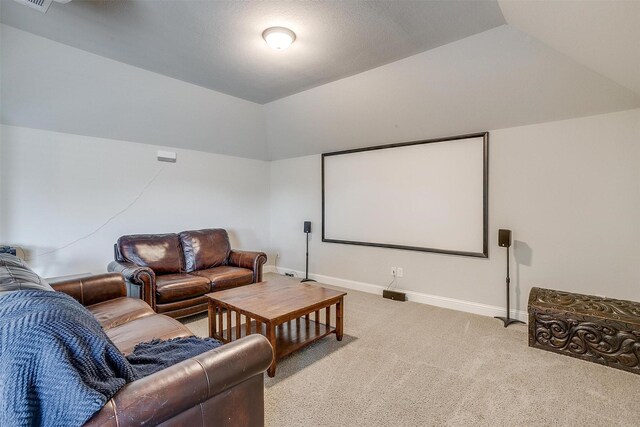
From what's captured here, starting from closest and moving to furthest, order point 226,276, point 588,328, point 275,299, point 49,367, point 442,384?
point 49,367, point 442,384, point 588,328, point 275,299, point 226,276

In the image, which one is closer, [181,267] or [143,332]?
[143,332]

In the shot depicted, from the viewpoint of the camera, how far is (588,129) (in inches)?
112

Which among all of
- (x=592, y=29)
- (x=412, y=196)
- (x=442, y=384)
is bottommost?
(x=442, y=384)

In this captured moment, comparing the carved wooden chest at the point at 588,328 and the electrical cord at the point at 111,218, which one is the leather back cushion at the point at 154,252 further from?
the carved wooden chest at the point at 588,328

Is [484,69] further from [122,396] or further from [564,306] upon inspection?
[122,396]

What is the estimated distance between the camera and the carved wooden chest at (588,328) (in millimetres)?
2227

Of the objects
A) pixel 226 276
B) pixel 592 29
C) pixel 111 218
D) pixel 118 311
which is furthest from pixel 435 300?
pixel 111 218

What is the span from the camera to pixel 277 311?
7.44ft

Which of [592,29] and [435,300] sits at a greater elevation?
[592,29]

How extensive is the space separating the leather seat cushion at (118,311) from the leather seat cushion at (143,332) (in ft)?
0.26

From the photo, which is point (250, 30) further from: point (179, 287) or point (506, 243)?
point (506, 243)

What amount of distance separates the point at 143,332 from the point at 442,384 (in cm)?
199

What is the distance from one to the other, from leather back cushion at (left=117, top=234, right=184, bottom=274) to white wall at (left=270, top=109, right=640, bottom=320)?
2.95 m

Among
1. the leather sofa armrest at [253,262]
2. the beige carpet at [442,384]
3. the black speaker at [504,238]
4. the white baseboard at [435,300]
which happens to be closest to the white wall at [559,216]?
the white baseboard at [435,300]
